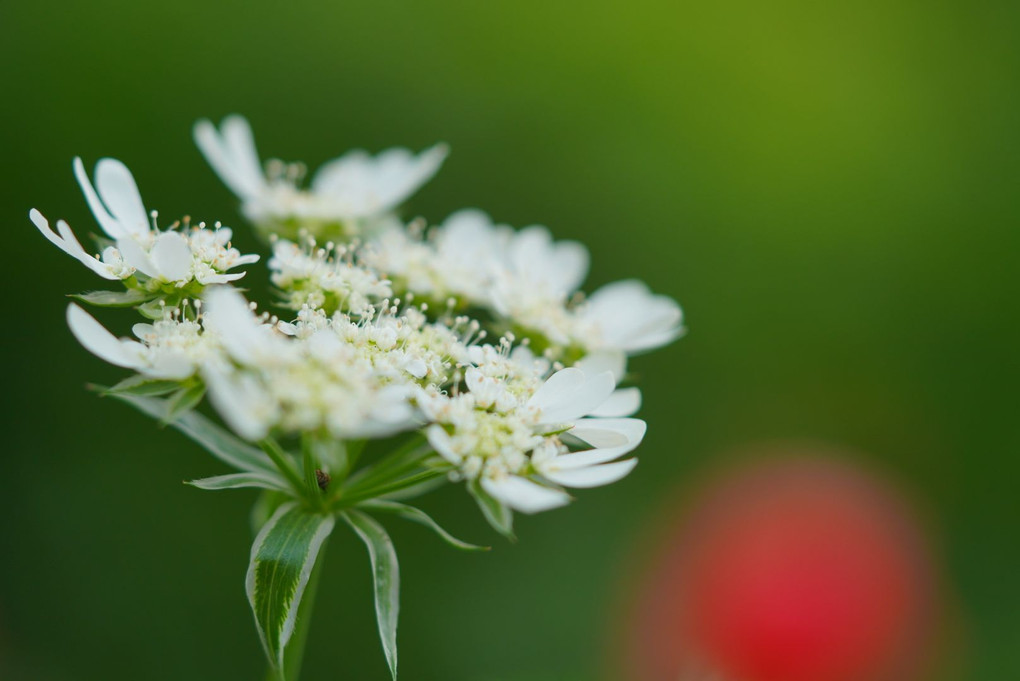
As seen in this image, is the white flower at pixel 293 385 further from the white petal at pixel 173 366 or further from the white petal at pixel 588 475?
the white petal at pixel 588 475

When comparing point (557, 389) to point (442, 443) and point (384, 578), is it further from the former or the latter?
point (384, 578)

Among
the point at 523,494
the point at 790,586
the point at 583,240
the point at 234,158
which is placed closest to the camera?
the point at 523,494

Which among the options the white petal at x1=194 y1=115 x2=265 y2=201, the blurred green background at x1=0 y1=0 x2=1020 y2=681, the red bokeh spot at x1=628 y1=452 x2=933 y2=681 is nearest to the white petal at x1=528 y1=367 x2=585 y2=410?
the white petal at x1=194 y1=115 x2=265 y2=201

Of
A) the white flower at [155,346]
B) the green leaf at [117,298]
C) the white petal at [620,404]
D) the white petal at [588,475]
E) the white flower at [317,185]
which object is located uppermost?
the white flower at [317,185]

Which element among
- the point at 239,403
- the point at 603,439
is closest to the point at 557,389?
the point at 603,439

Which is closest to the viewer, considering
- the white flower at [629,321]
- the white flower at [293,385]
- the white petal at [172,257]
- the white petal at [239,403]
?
the white petal at [239,403]

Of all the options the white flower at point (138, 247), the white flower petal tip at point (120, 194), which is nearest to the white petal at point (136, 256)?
the white flower at point (138, 247)

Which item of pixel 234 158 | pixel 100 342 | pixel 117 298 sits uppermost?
pixel 234 158
